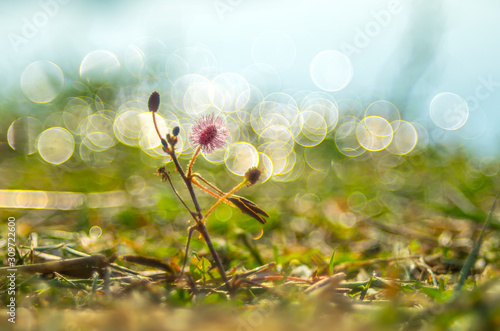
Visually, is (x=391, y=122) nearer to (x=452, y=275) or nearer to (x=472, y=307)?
(x=452, y=275)

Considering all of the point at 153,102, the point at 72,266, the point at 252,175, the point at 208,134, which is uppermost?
the point at 153,102

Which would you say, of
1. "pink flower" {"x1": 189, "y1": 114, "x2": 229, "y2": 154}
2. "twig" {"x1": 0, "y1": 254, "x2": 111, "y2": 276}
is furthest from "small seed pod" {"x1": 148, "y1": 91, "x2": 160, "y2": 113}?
"twig" {"x1": 0, "y1": 254, "x2": 111, "y2": 276}

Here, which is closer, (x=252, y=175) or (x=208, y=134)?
(x=252, y=175)

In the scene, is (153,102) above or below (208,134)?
above

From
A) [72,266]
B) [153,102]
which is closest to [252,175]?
[153,102]

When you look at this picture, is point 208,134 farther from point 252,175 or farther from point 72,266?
point 72,266

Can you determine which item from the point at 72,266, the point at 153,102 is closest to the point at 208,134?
the point at 153,102

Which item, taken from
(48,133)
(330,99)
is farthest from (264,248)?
(330,99)

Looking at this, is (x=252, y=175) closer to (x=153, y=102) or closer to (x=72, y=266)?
(x=153, y=102)
